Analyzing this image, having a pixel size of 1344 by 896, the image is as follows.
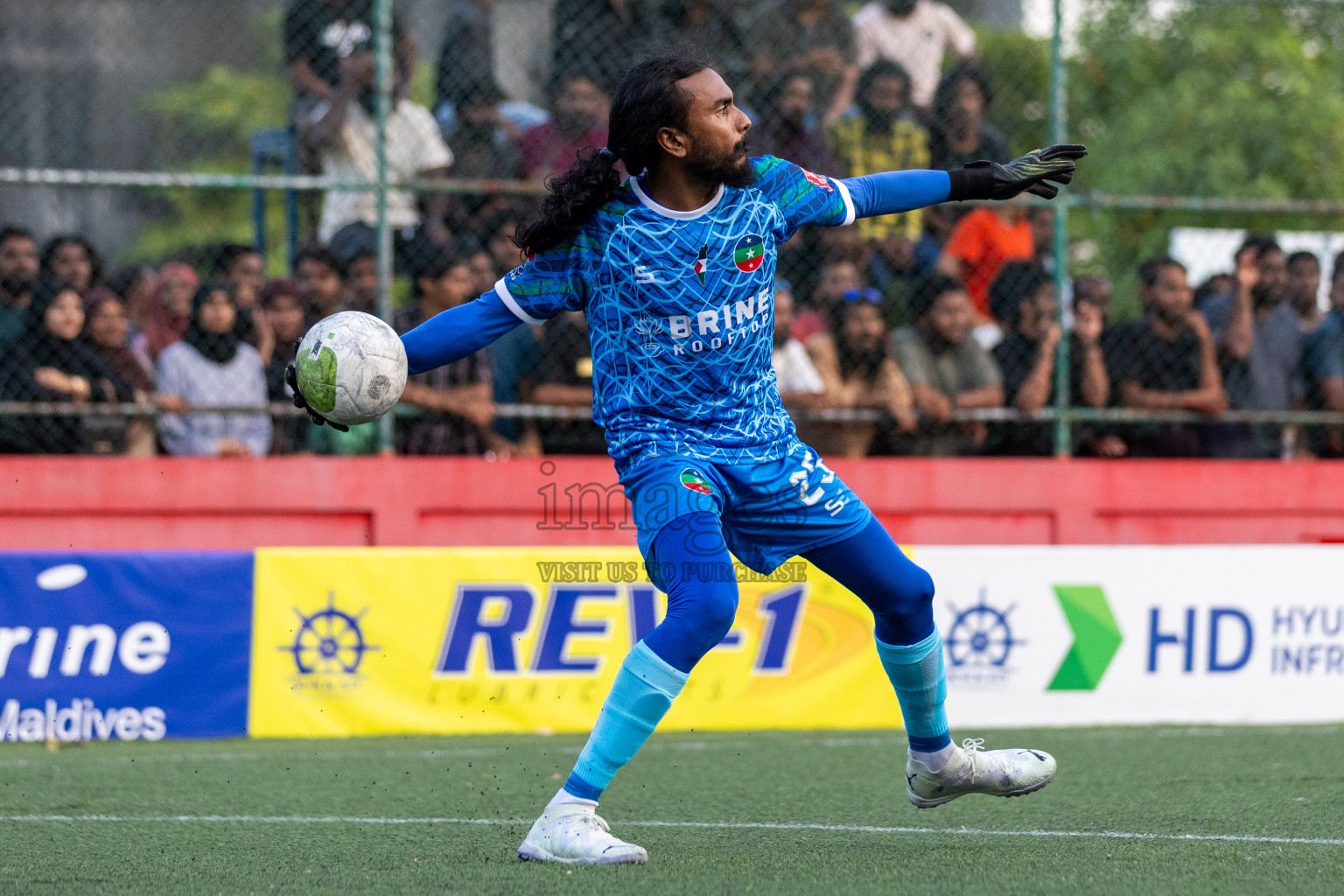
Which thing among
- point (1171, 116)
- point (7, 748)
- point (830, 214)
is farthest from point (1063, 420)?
point (1171, 116)

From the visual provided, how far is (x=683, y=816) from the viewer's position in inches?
199

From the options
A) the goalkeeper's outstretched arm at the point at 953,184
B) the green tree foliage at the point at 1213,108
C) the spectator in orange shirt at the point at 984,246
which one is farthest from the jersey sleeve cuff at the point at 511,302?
the green tree foliage at the point at 1213,108

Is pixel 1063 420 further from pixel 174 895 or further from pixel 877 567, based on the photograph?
pixel 174 895

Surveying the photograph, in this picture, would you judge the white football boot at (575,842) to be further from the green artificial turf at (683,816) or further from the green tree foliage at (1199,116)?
the green tree foliage at (1199,116)

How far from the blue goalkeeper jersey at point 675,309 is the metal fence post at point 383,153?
14.5 ft

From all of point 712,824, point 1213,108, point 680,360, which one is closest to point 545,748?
point 712,824

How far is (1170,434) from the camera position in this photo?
935 centimetres

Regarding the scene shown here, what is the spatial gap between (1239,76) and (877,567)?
20.1m

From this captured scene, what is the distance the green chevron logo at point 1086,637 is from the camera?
793cm

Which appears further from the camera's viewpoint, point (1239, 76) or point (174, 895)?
point (1239, 76)

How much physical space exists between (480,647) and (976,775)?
143 inches

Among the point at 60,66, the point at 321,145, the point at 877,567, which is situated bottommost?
the point at 877,567

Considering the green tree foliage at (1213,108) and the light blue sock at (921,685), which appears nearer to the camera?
the light blue sock at (921,685)

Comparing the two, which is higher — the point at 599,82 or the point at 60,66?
the point at 60,66
